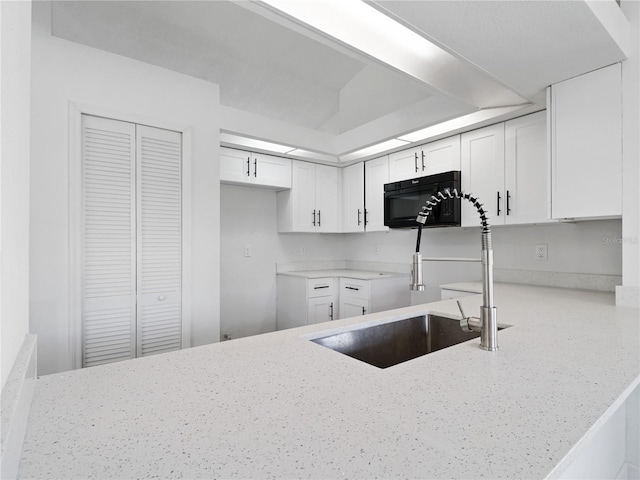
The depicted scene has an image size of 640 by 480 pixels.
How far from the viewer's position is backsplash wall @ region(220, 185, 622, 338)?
2352mm

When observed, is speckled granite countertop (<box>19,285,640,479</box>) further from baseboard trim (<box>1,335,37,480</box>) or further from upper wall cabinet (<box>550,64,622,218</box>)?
upper wall cabinet (<box>550,64,622,218</box>)

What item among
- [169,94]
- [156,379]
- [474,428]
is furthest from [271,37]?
[474,428]

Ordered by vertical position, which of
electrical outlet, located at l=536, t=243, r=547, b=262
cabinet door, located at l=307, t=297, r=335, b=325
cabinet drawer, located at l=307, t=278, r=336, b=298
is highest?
electrical outlet, located at l=536, t=243, r=547, b=262

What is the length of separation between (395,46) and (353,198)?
2.21m

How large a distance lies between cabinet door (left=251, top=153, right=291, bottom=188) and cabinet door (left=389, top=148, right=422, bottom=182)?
1103mm

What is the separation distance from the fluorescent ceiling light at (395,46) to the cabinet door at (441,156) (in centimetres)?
60

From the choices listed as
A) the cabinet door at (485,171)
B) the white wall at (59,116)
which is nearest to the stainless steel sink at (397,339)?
the cabinet door at (485,171)

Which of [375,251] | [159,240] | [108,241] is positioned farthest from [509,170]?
[108,241]

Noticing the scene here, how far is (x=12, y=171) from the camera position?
0.55 m

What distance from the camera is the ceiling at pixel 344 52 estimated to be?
4.51 feet

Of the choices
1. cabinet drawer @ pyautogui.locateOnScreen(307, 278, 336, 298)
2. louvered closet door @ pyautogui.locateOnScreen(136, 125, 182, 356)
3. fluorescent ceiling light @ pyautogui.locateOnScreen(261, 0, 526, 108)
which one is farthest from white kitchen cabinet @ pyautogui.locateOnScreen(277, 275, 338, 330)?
fluorescent ceiling light @ pyautogui.locateOnScreen(261, 0, 526, 108)

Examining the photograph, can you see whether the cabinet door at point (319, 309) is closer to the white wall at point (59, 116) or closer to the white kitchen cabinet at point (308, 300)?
the white kitchen cabinet at point (308, 300)

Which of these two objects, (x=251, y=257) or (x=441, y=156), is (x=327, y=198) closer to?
(x=251, y=257)

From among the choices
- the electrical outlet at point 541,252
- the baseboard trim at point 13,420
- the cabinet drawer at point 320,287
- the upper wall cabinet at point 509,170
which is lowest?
the cabinet drawer at point 320,287
